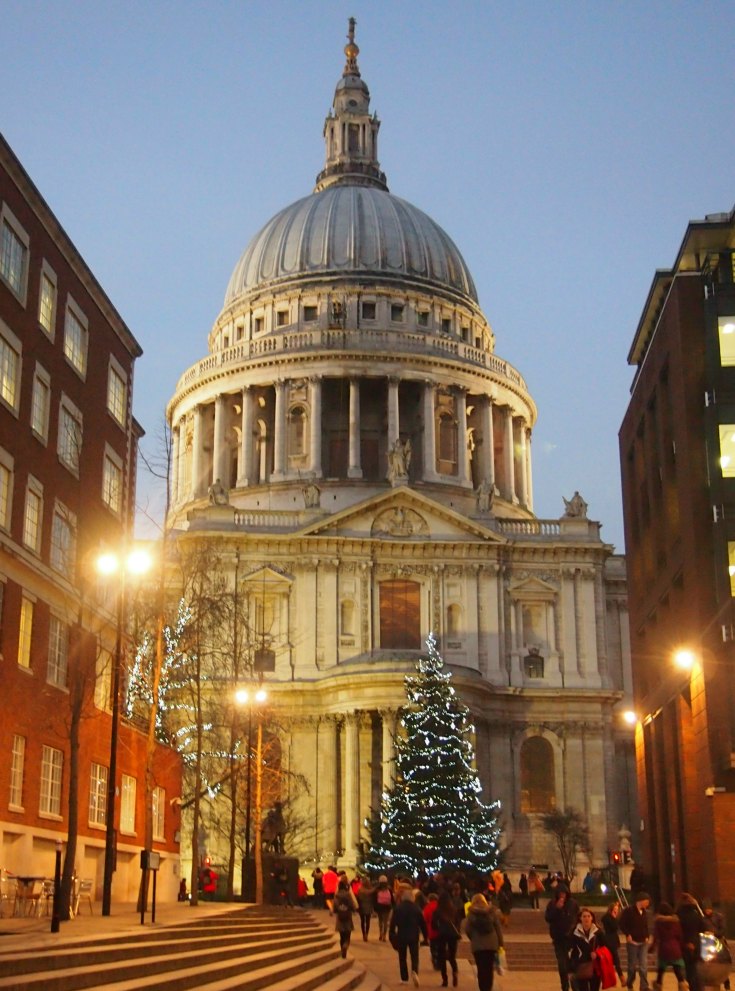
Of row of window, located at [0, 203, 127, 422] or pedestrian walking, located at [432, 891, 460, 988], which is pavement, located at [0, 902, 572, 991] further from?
row of window, located at [0, 203, 127, 422]

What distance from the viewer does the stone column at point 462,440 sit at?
334ft

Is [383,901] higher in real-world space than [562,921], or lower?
higher

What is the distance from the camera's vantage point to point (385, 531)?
8500cm

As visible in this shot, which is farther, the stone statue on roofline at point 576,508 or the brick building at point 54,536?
the stone statue on roofline at point 576,508

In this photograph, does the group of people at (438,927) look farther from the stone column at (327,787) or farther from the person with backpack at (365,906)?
the stone column at (327,787)

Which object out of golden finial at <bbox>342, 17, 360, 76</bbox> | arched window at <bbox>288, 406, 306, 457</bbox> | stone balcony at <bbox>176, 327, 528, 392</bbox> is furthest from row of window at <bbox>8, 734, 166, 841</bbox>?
golden finial at <bbox>342, 17, 360, 76</bbox>

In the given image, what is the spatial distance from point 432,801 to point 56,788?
27713 millimetres

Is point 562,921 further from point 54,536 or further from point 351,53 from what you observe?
point 351,53

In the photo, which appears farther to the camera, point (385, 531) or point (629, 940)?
point (385, 531)

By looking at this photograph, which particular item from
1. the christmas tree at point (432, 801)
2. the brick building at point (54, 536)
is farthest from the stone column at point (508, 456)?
the brick building at point (54, 536)

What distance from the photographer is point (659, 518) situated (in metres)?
55.4

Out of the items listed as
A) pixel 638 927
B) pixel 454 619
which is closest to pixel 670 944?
pixel 638 927

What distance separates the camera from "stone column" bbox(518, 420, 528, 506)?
109375 mm

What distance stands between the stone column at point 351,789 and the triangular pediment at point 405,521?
1165 centimetres
